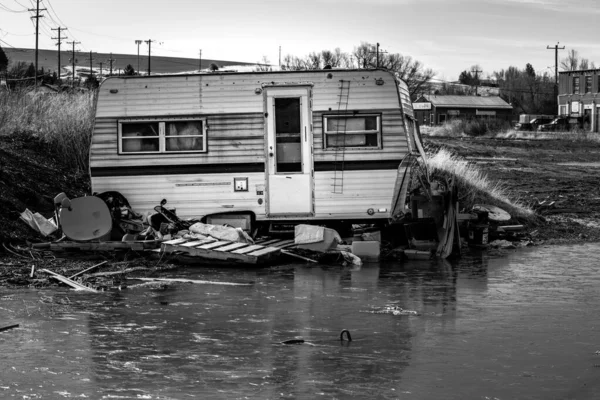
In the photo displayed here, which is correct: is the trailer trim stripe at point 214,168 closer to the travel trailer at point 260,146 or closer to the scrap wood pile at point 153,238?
the travel trailer at point 260,146

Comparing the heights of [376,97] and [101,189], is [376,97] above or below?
above

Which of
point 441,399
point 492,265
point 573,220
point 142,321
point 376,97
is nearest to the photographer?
point 441,399

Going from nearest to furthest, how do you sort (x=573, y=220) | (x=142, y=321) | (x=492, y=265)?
(x=142, y=321) → (x=492, y=265) → (x=573, y=220)

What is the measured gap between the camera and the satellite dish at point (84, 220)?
1369cm

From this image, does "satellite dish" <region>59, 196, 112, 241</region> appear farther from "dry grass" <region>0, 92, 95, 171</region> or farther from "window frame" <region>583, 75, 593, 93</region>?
"window frame" <region>583, 75, 593, 93</region>

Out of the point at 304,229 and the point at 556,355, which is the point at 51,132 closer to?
the point at 304,229

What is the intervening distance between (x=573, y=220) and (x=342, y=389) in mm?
12976

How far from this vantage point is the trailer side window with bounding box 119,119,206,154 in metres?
14.8

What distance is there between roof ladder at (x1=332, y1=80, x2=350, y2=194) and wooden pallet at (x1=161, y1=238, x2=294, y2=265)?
1.65 metres

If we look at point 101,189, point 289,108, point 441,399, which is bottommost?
point 441,399

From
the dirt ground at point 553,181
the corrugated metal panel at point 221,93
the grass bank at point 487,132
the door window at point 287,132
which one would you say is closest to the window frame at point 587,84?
the grass bank at point 487,132

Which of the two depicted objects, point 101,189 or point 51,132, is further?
point 51,132

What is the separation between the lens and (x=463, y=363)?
7.41 m

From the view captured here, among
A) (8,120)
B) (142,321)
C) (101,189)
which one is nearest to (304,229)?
(101,189)
